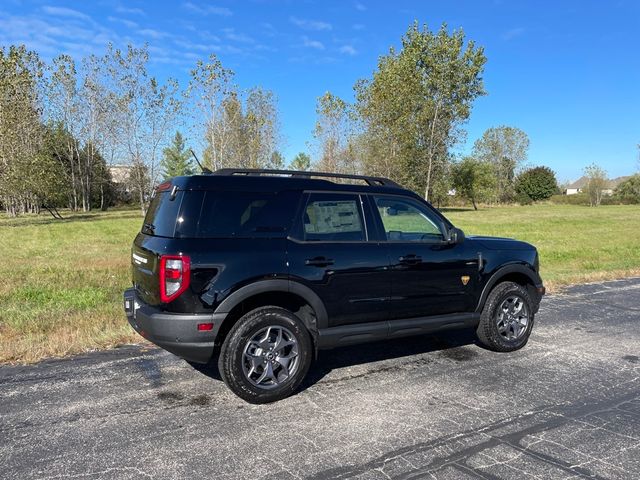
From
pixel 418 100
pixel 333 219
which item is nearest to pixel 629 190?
pixel 418 100

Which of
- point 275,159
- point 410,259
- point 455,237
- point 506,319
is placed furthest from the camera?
point 275,159

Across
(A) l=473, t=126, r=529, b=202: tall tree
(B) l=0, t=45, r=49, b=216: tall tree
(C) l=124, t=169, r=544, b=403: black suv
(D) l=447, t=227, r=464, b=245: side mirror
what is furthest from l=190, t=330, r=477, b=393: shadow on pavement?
(A) l=473, t=126, r=529, b=202: tall tree

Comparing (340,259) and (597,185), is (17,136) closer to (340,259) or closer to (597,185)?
(340,259)

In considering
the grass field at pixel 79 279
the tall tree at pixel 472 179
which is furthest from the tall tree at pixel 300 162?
the grass field at pixel 79 279

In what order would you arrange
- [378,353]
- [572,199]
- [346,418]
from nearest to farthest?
[346,418], [378,353], [572,199]

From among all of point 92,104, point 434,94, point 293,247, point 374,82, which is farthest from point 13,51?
point 293,247

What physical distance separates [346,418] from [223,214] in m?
1.93

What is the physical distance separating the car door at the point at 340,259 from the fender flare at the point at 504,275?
133 centimetres

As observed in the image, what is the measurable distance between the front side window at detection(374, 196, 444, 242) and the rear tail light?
1.99 m

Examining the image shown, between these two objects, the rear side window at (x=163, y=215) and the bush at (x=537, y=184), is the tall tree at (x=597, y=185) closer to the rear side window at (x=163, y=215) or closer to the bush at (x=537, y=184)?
the bush at (x=537, y=184)

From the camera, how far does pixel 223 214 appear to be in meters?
4.18

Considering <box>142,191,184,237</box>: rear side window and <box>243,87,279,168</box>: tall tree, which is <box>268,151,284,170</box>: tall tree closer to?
<box>243,87,279,168</box>: tall tree

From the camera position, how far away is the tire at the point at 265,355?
402 cm

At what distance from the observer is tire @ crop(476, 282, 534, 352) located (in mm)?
5449
